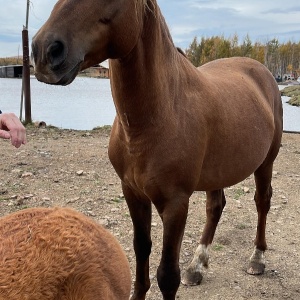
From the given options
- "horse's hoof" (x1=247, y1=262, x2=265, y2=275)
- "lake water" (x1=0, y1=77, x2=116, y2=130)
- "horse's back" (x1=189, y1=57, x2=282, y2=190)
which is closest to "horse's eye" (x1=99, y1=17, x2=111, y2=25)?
"horse's back" (x1=189, y1=57, x2=282, y2=190)

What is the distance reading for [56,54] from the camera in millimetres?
1575

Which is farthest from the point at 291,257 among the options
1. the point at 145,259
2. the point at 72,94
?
the point at 72,94

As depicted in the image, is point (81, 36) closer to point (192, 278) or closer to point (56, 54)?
point (56, 54)

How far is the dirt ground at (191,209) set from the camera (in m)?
3.24

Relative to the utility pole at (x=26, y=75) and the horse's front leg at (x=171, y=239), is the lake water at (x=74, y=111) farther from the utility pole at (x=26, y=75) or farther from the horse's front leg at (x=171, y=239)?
the horse's front leg at (x=171, y=239)

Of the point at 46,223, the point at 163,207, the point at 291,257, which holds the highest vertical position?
the point at 46,223

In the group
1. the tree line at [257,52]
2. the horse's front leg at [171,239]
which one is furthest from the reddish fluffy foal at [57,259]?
the tree line at [257,52]

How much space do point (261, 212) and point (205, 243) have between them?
0.58 metres

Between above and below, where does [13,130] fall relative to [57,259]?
Answer: above

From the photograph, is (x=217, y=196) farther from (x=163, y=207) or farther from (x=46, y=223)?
(x=46, y=223)

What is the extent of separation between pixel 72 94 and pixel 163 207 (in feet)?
44.3

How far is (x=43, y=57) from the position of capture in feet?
5.13

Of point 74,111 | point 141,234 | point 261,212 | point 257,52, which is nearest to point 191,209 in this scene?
point 261,212

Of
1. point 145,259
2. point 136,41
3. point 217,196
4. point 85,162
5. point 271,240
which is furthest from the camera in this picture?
point 85,162
